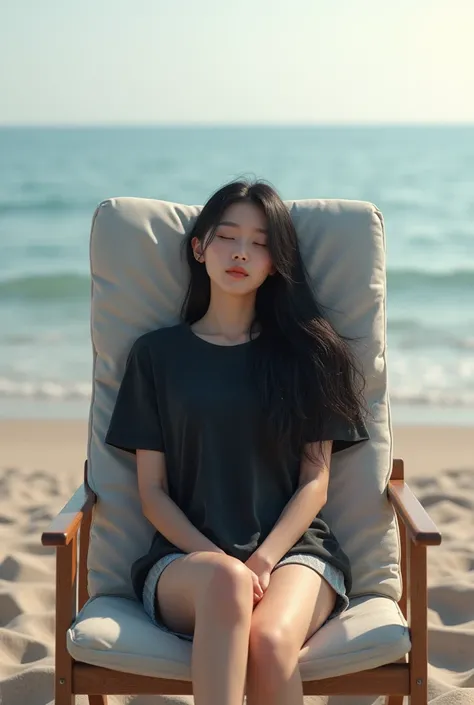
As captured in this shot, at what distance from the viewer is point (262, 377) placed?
279 centimetres

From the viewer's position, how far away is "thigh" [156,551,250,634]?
2.42 metres

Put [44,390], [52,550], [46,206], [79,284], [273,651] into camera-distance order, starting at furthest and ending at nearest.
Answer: [46,206] < [79,284] < [44,390] < [52,550] < [273,651]

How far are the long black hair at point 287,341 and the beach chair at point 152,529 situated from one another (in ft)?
0.33

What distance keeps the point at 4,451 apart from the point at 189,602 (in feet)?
12.2

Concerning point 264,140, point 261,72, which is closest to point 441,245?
point 261,72

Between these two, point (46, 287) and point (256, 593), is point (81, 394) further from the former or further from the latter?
point (46, 287)

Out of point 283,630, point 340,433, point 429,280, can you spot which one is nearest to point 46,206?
point 429,280

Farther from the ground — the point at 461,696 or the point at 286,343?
the point at 286,343

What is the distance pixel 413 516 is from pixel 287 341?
0.59 meters

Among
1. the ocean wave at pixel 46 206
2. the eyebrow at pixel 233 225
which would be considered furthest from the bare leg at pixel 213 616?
the ocean wave at pixel 46 206

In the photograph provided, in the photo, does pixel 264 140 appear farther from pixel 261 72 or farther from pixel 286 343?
pixel 286 343

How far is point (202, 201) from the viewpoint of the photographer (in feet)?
67.7

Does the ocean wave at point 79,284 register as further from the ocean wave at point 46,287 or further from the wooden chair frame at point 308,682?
the wooden chair frame at point 308,682

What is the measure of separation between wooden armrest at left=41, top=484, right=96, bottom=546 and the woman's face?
638 millimetres
